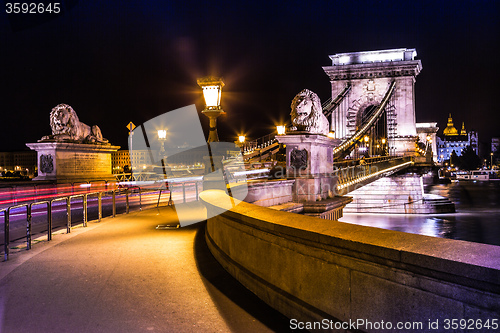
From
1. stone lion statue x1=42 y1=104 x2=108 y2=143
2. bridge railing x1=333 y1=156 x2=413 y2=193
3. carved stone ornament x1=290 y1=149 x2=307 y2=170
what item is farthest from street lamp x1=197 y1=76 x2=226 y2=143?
stone lion statue x1=42 y1=104 x2=108 y2=143

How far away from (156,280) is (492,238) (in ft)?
93.5

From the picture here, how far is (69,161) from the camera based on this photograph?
17266 mm

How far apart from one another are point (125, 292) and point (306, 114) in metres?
7.65

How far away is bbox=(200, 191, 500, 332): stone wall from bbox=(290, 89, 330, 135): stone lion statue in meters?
6.63

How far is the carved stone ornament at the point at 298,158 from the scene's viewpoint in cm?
1120

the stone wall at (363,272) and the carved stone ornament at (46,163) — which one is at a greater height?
the carved stone ornament at (46,163)

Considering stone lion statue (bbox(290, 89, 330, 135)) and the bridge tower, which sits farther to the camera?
the bridge tower

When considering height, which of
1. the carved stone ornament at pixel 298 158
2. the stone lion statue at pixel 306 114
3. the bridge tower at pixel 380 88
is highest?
the bridge tower at pixel 380 88

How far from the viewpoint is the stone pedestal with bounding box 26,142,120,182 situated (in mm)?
16672

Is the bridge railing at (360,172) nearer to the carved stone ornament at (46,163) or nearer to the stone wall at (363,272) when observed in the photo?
the stone wall at (363,272)

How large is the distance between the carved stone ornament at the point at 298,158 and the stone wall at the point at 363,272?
6.53 metres

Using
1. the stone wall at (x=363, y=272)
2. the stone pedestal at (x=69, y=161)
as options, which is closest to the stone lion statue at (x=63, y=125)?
the stone pedestal at (x=69, y=161)

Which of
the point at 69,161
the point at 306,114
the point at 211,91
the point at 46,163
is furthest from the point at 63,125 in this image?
the point at 306,114

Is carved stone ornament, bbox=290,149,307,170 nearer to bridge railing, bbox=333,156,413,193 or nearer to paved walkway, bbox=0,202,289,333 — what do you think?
bridge railing, bbox=333,156,413,193
